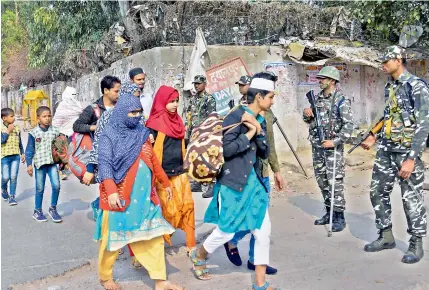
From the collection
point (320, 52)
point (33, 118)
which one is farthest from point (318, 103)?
point (33, 118)

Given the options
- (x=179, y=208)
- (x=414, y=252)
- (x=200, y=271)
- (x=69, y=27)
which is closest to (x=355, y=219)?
(x=414, y=252)

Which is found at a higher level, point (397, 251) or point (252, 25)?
point (252, 25)

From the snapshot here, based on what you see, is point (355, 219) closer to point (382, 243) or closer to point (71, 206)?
point (382, 243)

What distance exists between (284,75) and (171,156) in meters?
6.41

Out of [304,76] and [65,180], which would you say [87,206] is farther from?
[304,76]

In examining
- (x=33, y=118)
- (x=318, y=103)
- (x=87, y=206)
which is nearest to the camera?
(x=318, y=103)

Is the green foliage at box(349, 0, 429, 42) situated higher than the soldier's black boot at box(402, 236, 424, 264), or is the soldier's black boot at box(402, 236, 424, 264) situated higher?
the green foliage at box(349, 0, 429, 42)

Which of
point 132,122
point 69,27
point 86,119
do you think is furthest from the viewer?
point 69,27

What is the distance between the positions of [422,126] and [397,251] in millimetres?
1339

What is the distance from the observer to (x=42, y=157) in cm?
644

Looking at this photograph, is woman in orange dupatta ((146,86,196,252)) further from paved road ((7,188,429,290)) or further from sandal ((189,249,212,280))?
paved road ((7,188,429,290))

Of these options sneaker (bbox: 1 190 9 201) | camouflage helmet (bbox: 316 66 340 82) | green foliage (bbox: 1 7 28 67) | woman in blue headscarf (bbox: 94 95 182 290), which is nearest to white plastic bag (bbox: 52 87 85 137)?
woman in blue headscarf (bbox: 94 95 182 290)

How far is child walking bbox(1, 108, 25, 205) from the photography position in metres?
7.83

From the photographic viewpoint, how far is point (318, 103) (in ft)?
18.6
